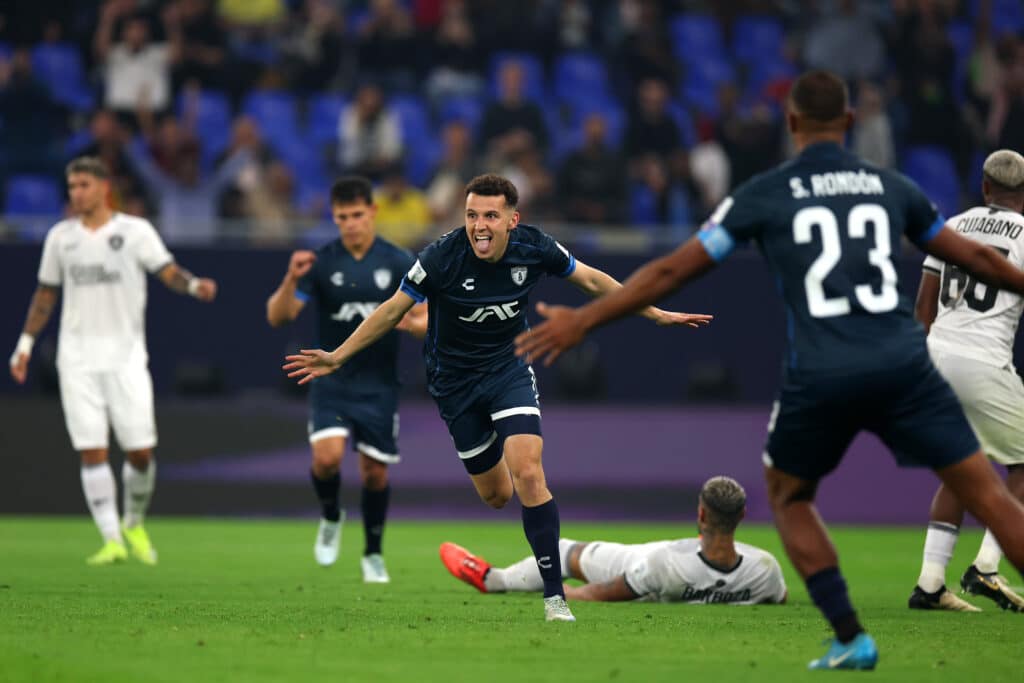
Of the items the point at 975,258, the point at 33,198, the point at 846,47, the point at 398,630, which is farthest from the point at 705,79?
the point at 975,258

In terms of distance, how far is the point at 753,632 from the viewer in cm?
772

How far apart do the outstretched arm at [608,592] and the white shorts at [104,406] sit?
4.14 metres

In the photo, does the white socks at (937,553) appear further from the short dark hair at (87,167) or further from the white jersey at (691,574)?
the short dark hair at (87,167)

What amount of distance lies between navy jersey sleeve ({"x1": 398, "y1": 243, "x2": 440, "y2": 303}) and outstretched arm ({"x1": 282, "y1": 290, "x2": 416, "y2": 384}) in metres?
0.09

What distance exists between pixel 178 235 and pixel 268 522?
10.1 ft

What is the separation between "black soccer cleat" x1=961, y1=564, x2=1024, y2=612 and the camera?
8953 millimetres

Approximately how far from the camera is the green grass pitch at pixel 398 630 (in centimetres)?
634

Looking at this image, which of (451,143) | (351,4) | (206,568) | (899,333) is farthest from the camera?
(351,4)

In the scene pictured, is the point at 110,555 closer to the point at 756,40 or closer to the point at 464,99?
the point at 464,99

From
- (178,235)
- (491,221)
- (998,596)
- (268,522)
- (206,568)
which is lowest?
(268,522)

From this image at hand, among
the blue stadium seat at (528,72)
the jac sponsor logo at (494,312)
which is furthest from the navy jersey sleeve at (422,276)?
the blue stadium seat at (528,72)

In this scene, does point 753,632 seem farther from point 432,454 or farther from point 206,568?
point 432,454

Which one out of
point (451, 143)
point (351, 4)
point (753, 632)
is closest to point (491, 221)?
point (753, 632)

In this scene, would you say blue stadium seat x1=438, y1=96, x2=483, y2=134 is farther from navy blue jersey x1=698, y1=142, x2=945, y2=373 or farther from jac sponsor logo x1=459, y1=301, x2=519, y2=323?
navy blue jersey x1=698, y1=142, x2=945, y2=373
